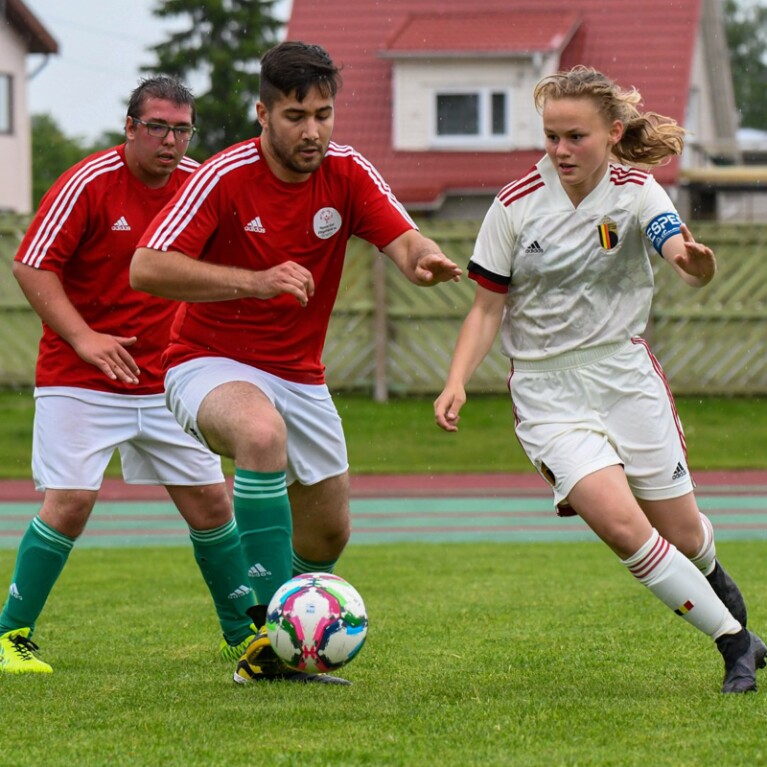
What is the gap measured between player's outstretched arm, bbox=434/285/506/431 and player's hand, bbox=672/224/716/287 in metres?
0.70

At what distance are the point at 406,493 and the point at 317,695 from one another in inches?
409

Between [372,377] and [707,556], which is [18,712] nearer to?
[707,556]

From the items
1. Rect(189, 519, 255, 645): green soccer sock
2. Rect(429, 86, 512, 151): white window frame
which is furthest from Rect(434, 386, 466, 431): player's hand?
Rect(429, 86, 512, 151): white window frame

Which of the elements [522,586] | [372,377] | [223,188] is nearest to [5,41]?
[372,377]

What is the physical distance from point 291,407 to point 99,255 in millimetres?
1230

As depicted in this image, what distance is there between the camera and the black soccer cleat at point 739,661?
18.0 feet

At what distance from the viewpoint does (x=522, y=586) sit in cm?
948

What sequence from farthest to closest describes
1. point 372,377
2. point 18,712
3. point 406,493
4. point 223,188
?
point 372,377 < point 406,493 < point 223,188 < point 18,712

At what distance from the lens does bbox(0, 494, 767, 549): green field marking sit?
42.4 feet

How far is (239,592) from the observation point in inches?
269

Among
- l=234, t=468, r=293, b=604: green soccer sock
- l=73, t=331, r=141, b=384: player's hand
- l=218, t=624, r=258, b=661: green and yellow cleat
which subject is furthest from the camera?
l=218, t=624, r=258, b=661: green and yellow cleat

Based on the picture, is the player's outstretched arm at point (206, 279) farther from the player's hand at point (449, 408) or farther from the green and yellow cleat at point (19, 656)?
the green and yellow cleat at point (19, 656)

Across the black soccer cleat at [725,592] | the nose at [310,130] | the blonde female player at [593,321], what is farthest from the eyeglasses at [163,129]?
the black soccer cleat at [725,592]

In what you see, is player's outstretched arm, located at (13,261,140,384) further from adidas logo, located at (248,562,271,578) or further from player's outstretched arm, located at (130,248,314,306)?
adidas logo, located at (248,562,271,578)
